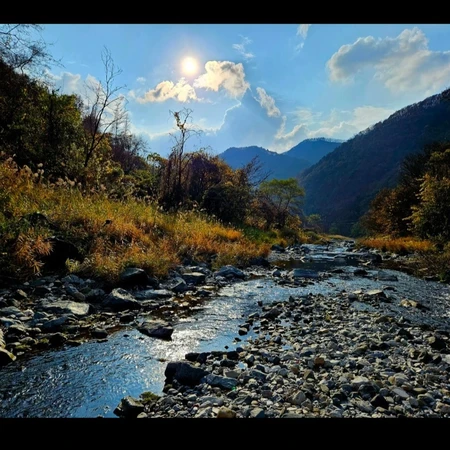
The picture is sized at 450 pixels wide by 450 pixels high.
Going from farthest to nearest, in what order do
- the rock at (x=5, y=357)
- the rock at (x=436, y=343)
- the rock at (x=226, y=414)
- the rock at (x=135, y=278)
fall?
the rock at (x=135, y=278) → the rock at (x=436, y=343) → the rock at (x=5, y=357) → the rock at (x=226, y=414)

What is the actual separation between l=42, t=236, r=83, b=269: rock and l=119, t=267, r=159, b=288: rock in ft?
Result: 4.19

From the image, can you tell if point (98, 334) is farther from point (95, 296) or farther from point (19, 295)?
point (19, 295)

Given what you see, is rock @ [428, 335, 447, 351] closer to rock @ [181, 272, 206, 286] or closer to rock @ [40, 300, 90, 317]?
rock @ [40, 300, 90, 317]

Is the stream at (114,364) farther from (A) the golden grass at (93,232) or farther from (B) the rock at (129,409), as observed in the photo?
(A) the golden grass at (93,232)

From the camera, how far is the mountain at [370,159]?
12925 cm

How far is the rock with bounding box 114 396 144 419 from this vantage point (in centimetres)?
287

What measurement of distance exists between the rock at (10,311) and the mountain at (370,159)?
12040 cm

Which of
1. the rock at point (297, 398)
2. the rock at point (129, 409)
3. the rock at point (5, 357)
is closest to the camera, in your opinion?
the rock at point (129, 409)

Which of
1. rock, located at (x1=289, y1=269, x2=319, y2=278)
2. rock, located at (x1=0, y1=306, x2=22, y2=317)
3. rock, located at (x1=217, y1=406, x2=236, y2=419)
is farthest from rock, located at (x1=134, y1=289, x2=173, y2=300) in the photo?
rock, located at (x1=289, y1=269, x2=319, y2=278)

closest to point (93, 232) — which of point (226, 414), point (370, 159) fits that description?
point (226, 414)

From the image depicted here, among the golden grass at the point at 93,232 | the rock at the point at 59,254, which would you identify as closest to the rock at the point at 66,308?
the golden grass at the point at 93,232

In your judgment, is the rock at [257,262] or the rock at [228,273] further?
the rock at [257,262]
